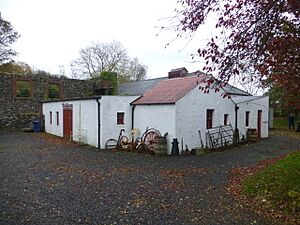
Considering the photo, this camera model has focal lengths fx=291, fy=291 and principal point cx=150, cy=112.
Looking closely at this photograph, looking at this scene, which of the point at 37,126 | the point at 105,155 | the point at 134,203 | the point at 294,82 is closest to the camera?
the point at 294,82

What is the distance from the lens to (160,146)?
14.4 meters

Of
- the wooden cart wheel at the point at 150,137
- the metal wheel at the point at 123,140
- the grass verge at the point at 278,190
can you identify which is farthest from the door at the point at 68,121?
the grass verge at the point at 278,190

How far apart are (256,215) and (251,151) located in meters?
10.2

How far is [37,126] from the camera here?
966 inches

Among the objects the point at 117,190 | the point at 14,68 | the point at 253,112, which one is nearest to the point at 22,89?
the point at 14,68

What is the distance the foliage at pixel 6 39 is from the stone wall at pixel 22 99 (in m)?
6.52

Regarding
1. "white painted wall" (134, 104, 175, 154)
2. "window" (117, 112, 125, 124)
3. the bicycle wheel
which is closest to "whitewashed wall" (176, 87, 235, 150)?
"white painted wall" (134, 104, 175, 154)

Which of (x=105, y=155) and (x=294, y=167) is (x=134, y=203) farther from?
(x=105, y=155)

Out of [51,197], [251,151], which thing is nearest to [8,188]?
[51,197]

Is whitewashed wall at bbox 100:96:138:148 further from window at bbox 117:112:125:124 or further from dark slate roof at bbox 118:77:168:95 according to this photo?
dark slate roof at bbox 118:77:168:95

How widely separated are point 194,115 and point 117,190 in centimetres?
886

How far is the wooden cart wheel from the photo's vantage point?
15.1 m

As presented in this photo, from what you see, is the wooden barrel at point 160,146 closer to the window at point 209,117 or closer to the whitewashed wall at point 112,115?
the whitewashed wall at point 112,115

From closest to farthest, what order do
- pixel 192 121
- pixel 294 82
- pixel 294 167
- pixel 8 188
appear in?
pixel 294 82
pixel 8 188
pixel 294 167
pixel 192 121
